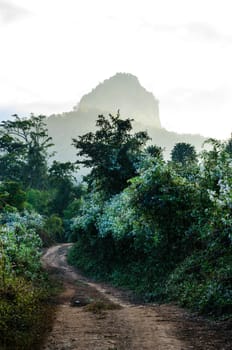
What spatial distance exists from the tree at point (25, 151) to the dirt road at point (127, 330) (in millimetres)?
51077

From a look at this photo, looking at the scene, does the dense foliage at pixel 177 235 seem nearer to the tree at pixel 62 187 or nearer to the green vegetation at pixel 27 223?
the green vegetation at pixel 27 223

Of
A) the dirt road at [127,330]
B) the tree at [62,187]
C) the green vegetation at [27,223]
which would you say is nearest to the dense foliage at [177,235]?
the dirt road at [127,330]

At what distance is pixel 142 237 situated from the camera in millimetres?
22672

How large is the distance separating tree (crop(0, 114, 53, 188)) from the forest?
27.4 meters

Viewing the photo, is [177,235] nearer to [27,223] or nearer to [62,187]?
[27,223]

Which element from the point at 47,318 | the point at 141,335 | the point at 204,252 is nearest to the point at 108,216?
the point at 204,252

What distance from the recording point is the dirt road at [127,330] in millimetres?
9508

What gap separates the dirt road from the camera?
951cm

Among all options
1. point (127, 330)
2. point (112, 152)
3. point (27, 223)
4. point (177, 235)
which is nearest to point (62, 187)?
point (27, 223)

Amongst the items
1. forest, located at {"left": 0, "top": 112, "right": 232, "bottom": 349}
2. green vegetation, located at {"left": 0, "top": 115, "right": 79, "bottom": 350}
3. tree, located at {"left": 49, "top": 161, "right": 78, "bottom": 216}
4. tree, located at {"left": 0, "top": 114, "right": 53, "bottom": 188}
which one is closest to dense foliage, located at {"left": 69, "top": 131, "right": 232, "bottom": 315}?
forest, located at {"left": 0, "top": 112, "right": 232, "bottom": 349}

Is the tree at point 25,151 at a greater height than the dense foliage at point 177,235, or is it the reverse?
the tree at point 25,151

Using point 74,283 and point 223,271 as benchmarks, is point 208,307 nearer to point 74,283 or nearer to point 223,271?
point 223,271

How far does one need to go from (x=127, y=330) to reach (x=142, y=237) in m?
11.6

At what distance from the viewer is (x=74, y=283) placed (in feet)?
81.1
